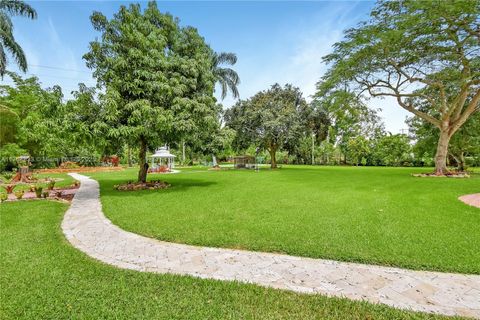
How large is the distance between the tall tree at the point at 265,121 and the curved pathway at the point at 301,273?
1708 cm

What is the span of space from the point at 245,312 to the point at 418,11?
14208 mm

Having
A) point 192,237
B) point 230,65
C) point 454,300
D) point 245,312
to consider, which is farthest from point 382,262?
point 230,65

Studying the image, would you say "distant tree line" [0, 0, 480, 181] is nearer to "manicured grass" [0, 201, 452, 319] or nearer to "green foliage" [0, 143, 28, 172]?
"green foliage" [0, 143, 28, 172]

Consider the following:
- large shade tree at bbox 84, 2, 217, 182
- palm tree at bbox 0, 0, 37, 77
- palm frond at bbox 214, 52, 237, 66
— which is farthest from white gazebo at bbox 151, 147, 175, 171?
large shade tree at bbox 84, 2, 217, 182

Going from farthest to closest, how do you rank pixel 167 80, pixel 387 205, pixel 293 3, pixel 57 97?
1. pixel 293 3
2. pixel 167 80
3. pixel 57 97
4. pixel 387 205

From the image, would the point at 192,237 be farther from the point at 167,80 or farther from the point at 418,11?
the point at 418,11

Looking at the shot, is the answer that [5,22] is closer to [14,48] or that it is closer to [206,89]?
[14,48]

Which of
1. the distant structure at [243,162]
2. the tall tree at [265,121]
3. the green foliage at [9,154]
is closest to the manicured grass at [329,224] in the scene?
the tall tree at [265,121]

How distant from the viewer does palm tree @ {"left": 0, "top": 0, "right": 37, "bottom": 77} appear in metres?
13.4

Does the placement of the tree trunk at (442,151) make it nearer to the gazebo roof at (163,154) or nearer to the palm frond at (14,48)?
the gazebo roof at (163,154)

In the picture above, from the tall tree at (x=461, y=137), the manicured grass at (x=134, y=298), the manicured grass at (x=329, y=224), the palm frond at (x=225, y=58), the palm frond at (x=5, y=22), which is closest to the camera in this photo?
the manicured grass at (x=134, y=298)

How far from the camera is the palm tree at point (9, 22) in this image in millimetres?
13367

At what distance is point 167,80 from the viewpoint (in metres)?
8.98

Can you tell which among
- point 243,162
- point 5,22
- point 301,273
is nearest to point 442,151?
point 301,273
